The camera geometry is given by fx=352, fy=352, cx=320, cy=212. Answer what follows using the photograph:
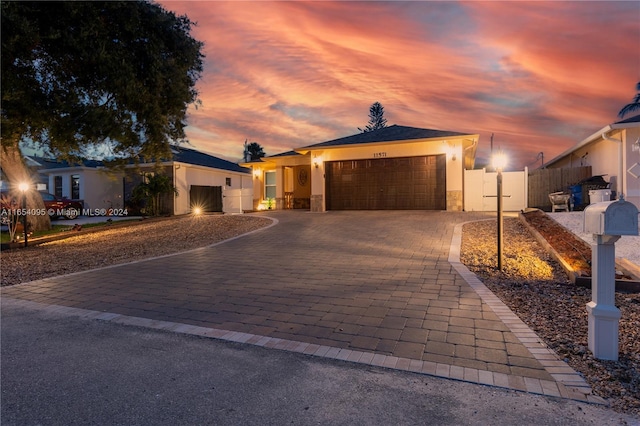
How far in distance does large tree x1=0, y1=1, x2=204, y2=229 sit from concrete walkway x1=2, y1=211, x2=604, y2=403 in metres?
5.77

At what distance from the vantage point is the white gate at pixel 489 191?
16.0 meters

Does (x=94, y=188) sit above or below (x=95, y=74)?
below

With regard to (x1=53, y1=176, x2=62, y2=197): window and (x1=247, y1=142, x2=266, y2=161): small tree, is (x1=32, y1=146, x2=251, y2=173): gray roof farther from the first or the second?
(x1=247, y1=142, x2=266, y2=161): small tree

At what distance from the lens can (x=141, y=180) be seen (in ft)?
78.2

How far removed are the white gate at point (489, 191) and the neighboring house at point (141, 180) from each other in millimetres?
14159

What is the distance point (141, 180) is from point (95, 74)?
14198 mm

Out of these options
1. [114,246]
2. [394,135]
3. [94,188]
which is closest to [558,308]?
[114,246]

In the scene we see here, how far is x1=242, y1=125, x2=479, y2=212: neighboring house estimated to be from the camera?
16.4 metres

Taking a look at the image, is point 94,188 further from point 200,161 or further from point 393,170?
point 393,170

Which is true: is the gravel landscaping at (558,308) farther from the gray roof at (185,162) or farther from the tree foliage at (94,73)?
the gray roof at (185,162)

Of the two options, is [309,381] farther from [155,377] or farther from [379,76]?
[379,76]

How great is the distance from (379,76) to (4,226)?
19.6 m

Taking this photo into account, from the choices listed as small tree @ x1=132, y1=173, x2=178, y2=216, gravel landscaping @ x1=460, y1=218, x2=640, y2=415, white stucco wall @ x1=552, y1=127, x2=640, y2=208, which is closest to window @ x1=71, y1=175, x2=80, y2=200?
small tree @ x1=132, y1=173, x2=178, y2=216

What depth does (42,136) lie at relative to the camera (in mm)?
12922
